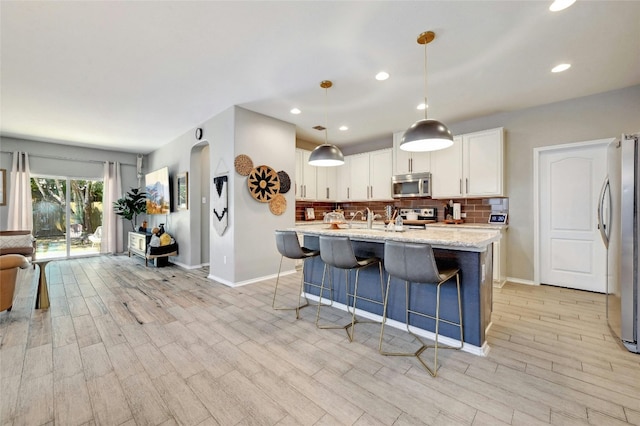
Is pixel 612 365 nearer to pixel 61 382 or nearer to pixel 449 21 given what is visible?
pixel 449 21

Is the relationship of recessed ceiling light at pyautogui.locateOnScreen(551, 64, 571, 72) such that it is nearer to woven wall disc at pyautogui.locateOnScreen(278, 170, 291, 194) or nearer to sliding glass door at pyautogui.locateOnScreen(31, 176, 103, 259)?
woven wall disc at pyautogui.locateOnScreen(278, 170, 291, 194)

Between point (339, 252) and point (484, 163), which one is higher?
point (484, 163)

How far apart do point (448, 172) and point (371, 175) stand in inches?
63.4

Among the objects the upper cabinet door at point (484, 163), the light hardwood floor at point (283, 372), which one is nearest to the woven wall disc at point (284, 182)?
the light hardwood floor at point (283, 372)

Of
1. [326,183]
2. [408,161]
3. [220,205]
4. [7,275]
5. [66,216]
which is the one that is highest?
[408,161]

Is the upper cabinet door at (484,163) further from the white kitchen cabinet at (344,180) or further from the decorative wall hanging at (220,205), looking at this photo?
the decorative wall hanging at (220,205)

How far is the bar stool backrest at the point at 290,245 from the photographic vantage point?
9.57 ft

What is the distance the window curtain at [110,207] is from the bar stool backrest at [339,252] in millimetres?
7167

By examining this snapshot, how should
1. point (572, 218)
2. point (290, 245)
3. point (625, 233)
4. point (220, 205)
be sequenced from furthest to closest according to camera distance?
point (220, 205) < point (572, 218) < point (290, 245) < point (625, 233)

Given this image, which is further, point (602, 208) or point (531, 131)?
point (531, 131)

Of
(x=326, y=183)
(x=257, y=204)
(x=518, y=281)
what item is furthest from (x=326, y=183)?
(x=518, y=281)

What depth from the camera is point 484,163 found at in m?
4.34

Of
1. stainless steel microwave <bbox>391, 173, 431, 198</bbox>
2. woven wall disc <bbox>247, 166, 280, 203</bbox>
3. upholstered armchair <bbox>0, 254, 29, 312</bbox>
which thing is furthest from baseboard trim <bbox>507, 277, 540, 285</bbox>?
upholstered armchair <bbox>0, 254, 29, 312</bbox>

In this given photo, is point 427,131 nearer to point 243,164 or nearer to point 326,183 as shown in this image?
point 243,164
